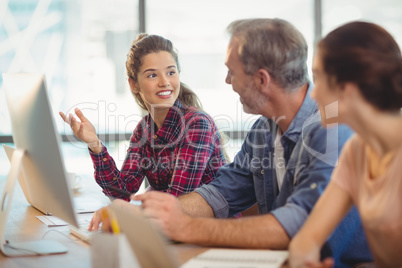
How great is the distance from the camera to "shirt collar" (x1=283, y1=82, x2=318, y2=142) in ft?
5.15

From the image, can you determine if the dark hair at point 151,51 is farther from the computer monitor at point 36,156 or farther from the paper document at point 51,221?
the computer monitor at point 36,156

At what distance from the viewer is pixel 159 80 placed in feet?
7.97

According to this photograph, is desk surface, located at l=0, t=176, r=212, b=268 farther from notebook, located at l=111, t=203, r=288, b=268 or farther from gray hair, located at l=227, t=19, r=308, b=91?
gray hair, located at l=227, t=19, r=308, b=91

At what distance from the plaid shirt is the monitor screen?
82 centimetres

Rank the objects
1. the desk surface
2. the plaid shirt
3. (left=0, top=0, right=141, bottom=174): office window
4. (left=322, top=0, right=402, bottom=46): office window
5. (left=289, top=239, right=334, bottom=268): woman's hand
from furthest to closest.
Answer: (left=322, top=0, right=402, bottom=46): office window < (left=0, top=0, right=141, bottom=174): office window < the plaid shirt < the desk surface < (left=289, top=239, right=334, bottom=268): woman's hand

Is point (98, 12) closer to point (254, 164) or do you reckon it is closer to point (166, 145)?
point (166, 145)

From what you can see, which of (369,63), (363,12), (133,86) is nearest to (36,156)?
(369,63)

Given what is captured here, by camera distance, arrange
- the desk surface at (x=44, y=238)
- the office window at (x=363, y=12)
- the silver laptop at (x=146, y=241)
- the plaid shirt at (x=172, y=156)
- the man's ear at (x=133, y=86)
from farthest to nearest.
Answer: the office window at (x=363, y=12) < the man's ear at (x=133, y=86) < the plaid shirt at (x=172, y=156) < the desk surface at (x=44, y=238) < the silver laptop at (x=146, y=241)

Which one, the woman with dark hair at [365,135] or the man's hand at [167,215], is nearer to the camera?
the woman with dark hair at [365,135]

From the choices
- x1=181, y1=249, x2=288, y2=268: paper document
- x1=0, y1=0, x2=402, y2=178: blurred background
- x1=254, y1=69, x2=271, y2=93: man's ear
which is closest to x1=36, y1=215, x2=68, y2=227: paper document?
x1=181, y1=249, x2=288, y2=268: paper document

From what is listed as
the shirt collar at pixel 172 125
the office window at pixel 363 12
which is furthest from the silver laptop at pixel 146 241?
the office window at pixel 363 12

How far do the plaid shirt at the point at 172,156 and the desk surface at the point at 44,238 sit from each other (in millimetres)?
197

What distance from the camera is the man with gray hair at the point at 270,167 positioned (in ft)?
4.40

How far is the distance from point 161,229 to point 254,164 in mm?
535
